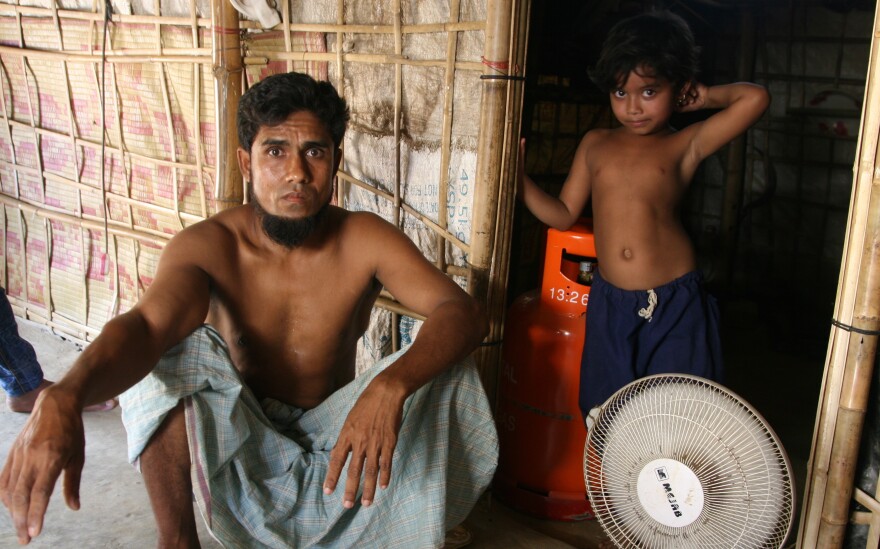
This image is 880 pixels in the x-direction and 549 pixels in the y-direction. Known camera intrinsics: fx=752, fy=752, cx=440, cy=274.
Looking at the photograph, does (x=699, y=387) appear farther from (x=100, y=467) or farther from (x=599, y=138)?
(x=100, y=467)

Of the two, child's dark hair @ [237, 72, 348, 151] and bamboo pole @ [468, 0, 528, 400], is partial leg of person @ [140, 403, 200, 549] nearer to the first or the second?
child's dark hair @ [237, 72, 348, 151]

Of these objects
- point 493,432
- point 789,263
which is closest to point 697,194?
point 789,263

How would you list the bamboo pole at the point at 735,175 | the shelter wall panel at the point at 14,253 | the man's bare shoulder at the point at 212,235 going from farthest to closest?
the bamboo pole at the point at 735,175, the shelter wall panel at the point at 14,253, the man's bare shoulder at the point at 212,235

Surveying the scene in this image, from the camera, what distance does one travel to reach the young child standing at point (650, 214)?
90.4 inches

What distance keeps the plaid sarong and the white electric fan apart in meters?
0.36

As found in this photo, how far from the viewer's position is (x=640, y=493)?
1.90 metres

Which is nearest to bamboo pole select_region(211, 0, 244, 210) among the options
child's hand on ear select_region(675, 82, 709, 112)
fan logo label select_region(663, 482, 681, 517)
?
child's hand on ear select_region(675, 82, 709, 112)

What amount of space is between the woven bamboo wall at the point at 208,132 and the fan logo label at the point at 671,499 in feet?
2.84

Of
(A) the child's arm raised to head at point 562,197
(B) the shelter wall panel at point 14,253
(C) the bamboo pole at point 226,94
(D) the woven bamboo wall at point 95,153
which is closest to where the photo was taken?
(A) the child's arm raised to head at point 562,197

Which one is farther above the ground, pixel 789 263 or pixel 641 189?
pixel 641 189

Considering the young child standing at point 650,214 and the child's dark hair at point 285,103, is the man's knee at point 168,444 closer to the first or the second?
the child's dark hair at point 285,103

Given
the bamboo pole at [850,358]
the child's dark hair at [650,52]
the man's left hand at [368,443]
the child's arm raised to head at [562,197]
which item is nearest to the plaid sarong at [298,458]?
the man's left hand at [368,443]

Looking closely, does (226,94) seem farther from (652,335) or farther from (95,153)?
(652,335)

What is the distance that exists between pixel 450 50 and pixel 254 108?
76 cm
